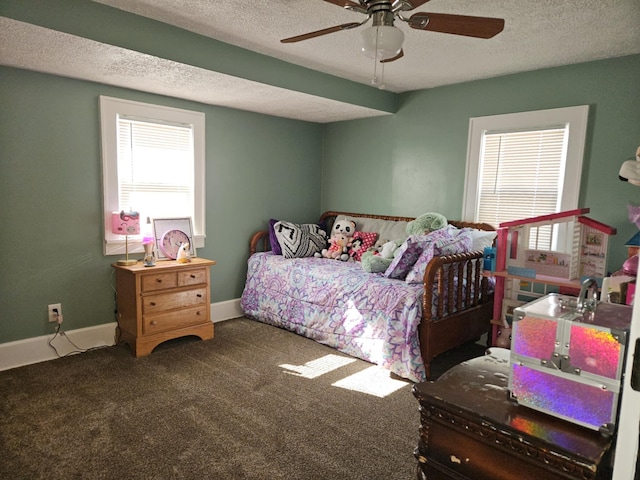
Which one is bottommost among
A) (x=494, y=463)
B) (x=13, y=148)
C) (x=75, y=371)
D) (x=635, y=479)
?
(x=75, y=371)

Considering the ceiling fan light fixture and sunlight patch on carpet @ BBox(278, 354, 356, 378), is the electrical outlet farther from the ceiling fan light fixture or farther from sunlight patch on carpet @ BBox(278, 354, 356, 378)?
the ceiling fan light fixture

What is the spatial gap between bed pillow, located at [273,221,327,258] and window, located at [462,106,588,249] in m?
1.51

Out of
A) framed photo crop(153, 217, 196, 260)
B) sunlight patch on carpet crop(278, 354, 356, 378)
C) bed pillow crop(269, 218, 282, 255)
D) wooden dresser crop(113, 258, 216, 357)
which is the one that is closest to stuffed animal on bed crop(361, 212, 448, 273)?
sunlight patch on carpet crop(278, 354, 356, 378)

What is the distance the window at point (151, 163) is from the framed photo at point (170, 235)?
143 millimetres

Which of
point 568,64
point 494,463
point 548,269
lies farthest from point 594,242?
point 494,463

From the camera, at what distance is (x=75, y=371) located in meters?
2.93

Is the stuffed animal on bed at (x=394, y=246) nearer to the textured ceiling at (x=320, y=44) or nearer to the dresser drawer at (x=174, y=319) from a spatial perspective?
the textured ceiling at (x=320, y=44)

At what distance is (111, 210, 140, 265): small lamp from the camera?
3.30 meters

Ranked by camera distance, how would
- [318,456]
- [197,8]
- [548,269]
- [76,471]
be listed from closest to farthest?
1. [76,471]
2. [318,456]
3. [197,8]
4. [548,269]

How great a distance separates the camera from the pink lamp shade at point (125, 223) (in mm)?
3303

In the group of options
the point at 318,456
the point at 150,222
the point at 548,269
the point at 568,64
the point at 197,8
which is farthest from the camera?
the point at 150,222

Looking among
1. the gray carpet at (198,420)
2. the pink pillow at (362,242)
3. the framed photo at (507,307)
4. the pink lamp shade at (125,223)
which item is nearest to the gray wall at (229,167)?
the pink lamp shade at (125,223)

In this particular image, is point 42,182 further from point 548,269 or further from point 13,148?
point 548,269

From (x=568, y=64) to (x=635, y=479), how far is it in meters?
3.29
